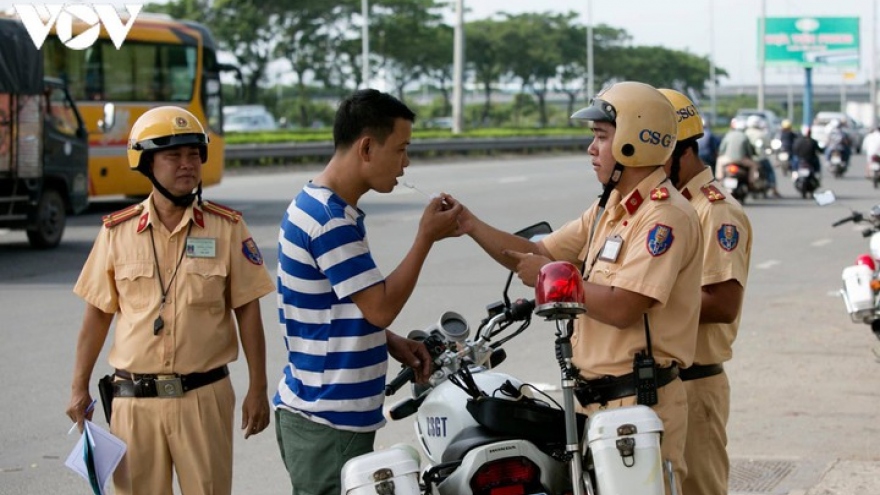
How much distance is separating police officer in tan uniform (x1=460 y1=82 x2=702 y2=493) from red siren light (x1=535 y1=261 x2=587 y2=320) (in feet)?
1.12

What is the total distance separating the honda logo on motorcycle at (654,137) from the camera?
13.2 feet

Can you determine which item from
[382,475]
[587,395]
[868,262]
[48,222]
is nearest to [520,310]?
[587,395]

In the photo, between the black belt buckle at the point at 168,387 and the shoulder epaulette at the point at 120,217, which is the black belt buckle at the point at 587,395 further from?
the shoulder epaulette at the point at 120,217

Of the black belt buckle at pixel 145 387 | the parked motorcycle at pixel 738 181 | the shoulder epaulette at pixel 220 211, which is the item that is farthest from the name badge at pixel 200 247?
the parked motorcycle at pixel 738 181

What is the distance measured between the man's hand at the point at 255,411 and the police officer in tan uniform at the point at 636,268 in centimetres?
95

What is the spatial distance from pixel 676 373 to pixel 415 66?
206 feet

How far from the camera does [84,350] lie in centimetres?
455

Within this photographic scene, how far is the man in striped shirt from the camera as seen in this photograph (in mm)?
3887

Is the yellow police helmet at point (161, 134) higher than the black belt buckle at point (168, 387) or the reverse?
higher

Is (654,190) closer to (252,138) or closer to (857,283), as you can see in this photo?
(857,283)

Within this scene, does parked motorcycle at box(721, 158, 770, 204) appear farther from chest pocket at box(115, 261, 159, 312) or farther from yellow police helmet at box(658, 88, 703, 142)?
chest pocket at box(115, 261, 159, 312)

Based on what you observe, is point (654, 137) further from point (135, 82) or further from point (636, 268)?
point (135, 82)

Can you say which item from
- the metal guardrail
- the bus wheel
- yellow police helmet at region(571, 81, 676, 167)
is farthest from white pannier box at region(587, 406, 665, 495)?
the metal guardrail

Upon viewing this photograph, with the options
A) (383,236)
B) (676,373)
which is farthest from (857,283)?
(383,236)
